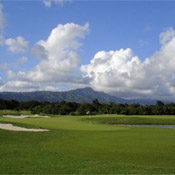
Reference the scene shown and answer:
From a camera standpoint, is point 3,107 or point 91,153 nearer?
point 91,153

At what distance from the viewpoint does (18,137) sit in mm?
29797

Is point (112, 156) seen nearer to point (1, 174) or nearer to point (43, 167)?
point (43, 167)

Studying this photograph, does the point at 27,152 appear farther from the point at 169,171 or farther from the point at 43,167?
the point at 169,171

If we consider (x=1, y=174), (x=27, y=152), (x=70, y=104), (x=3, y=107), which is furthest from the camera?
(x=70, y=104)

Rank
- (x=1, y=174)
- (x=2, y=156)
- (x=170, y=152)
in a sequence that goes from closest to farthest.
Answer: (x=1, y=174)
(x=2, y=156)
(x=170, y=152)

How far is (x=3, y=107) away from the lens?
452 feet

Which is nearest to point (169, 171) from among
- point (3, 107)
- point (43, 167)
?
point (43, 167)

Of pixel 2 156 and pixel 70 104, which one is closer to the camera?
pixel 2 156

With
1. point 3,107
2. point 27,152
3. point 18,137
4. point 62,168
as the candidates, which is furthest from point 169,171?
point 3,107

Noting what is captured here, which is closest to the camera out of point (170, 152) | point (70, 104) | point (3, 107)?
point (170, 152)

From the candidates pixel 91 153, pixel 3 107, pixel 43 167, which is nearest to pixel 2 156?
pixel 43 167

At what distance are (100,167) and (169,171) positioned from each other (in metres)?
3.31

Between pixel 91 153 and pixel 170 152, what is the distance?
5584 mm

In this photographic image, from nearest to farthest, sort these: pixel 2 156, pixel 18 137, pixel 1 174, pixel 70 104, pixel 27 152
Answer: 1. pixel 1 174
2. pixel 2 156
3. pixel 27 152
4. pixel 18 137
5. pixel 70 104
